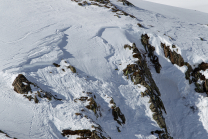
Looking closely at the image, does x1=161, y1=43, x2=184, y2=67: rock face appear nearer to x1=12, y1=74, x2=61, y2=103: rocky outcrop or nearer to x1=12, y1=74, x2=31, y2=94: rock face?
x1=12, y1=74, x2=61, y2=103: rocky outcrop

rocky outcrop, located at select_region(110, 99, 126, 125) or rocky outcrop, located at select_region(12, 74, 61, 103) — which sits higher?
rocky outcrop, located at select_region(12, 74, 61, 103)

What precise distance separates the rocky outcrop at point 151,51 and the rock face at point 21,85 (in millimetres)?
9460

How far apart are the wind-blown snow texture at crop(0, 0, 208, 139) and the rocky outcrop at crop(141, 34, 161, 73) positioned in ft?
1.13

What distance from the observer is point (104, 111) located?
976cm

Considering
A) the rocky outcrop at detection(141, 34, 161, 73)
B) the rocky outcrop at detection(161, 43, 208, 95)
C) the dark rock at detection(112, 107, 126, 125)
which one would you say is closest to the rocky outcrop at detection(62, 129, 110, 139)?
the dark rock at detection(112, 107, 126, 125)

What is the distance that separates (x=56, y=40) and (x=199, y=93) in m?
11.9

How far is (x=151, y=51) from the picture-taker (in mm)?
14086

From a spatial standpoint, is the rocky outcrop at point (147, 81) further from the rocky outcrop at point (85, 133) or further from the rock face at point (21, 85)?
the rock face at point (21, 85)

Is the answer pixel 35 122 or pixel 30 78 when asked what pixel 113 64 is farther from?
pixel 35 122

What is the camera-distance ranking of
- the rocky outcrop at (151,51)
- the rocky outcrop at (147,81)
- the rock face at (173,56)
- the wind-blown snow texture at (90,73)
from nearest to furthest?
1. the wind-blown snow texture at (90,73)
2. the rocky outcrop at (147,81)
3. the rock face at (173,56)
4. the rocky outcrop at (151,51)

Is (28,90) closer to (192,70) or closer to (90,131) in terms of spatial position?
(90,131)

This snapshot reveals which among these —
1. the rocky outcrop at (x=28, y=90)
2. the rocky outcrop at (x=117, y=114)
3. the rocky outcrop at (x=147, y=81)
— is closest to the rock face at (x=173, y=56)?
the rocky outcrop at (x=147, y=81)

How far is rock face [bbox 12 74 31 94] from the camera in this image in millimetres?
9227

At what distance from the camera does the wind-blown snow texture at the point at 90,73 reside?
8633 millimetres
